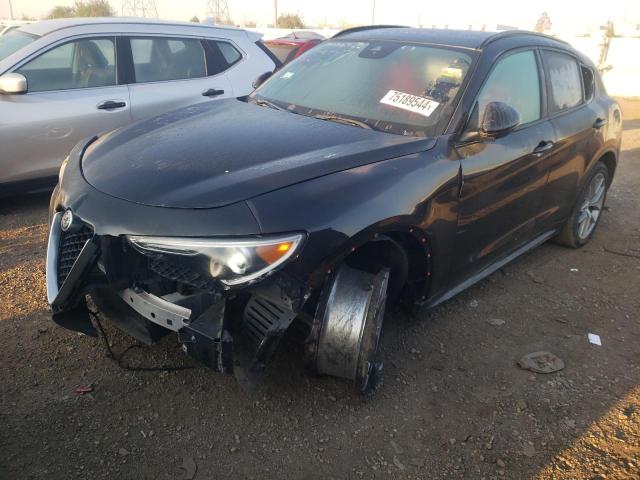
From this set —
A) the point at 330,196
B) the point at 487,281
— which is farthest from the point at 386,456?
the point at 487,281

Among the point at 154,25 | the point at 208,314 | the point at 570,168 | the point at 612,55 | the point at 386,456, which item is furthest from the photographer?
the point at 612,55

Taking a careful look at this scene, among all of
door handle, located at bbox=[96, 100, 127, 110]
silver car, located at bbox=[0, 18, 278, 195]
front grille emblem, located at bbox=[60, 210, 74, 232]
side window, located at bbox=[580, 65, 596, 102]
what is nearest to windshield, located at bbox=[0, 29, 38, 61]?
silver car, located at bbox=[0, 18, 278, 195]

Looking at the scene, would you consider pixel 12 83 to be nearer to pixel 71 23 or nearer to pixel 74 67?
pixel 74 67

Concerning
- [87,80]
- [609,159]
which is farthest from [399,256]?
[87,80]

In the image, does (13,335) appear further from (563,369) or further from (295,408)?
(563,369)

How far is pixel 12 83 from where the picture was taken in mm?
4410

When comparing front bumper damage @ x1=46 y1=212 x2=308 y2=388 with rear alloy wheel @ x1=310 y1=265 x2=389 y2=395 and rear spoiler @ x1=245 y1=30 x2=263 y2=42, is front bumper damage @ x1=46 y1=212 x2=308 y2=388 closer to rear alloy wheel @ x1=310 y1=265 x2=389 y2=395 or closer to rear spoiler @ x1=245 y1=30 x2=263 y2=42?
rear alloy wheel @ x1=310 y1=265 x2=389 y2=395

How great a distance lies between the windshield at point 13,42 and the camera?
15.7 ft

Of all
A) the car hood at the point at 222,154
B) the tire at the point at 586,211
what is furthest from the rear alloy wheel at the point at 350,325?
the tire at the point at 586,211

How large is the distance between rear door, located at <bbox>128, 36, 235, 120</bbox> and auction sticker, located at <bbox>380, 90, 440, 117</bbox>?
3.00m

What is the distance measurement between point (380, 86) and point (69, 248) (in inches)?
76.8

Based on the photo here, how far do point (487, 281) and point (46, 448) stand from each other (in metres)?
3.06

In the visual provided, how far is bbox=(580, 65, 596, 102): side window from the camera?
4261 mm

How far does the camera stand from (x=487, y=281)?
4.03 meters
